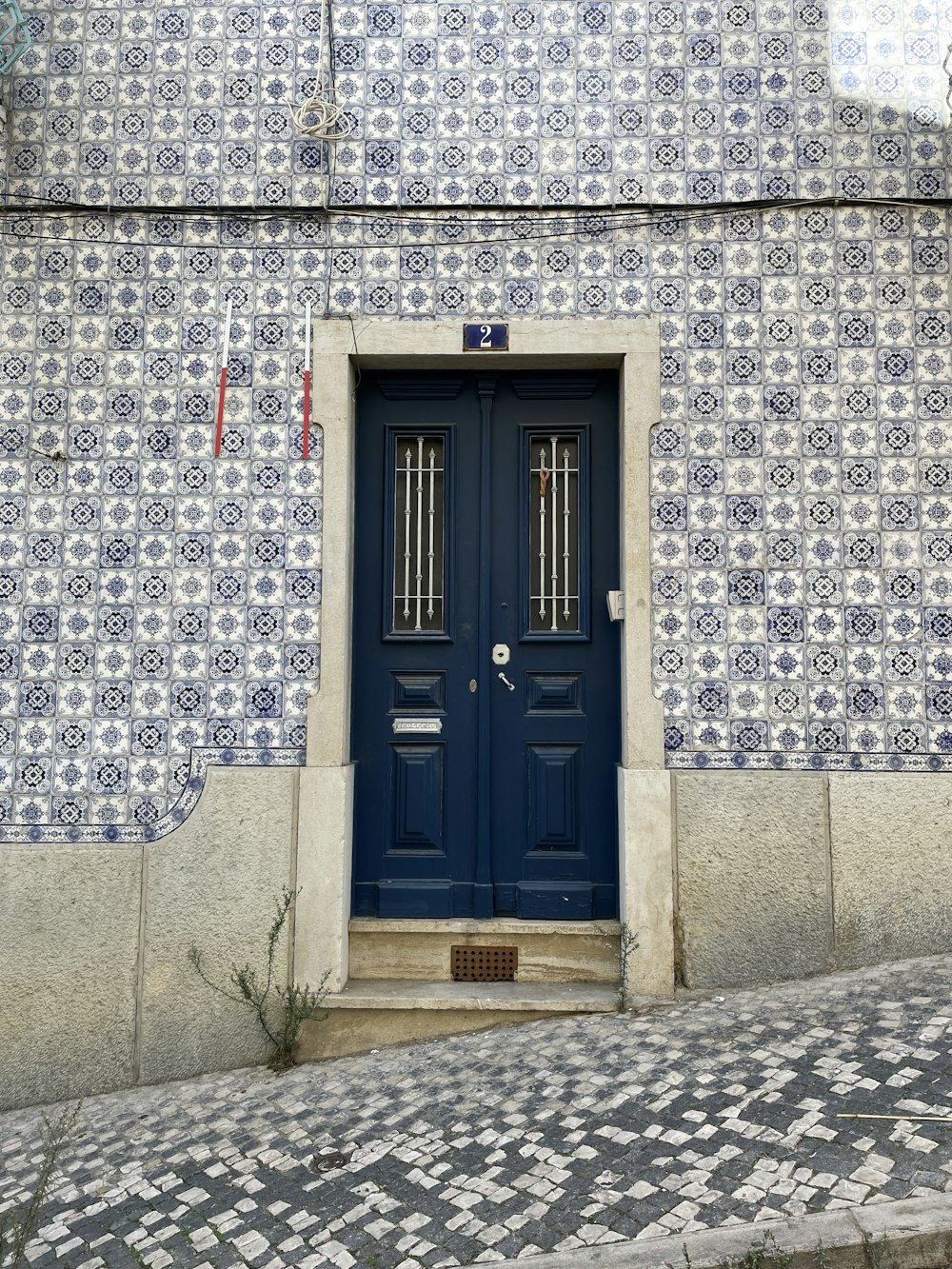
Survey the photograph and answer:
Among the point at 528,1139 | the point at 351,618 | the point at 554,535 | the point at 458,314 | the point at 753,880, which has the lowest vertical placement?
the point at 528,1139

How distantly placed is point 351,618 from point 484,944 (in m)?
1.73

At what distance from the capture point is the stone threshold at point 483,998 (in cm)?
445

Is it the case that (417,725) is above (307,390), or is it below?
below

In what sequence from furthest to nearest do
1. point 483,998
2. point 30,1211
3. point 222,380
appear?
point 222,380, point 483,998, point 30,1211

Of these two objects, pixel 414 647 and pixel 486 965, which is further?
pixel 414 647

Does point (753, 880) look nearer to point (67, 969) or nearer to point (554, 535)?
point (554, 535)

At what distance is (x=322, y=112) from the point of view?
4863 millimetres

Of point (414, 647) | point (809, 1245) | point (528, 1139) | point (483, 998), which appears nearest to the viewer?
point (809, 1245)

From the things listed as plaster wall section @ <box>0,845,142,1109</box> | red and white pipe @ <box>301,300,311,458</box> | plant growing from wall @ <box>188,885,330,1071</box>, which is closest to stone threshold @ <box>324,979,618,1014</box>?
plant growing from wall @ <box>188,885,330,1071</box>

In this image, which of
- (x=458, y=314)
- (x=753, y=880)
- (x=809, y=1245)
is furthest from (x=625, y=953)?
(x=458, y=314)

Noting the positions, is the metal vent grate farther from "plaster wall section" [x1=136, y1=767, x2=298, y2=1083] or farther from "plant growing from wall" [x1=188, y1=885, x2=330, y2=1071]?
"plaster wall section" [x1=136, y1=767, x2=298, y2=1083]

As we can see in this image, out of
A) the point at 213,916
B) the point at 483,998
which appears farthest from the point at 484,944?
the point at 213,916

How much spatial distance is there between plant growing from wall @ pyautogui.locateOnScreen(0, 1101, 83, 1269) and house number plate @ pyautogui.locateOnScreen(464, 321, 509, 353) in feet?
11.8

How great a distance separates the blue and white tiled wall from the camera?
4660 millimetres
